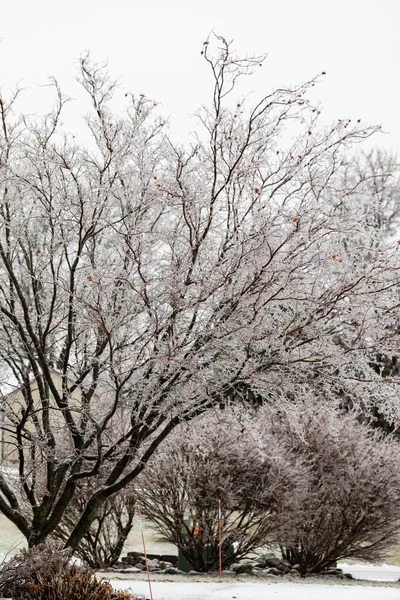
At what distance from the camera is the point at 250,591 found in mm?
8844

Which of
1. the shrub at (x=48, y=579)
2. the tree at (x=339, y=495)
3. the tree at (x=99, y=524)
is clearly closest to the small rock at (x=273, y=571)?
the tree at (x=339, y=495)

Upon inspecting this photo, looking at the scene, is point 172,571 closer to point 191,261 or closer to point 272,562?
point 272,562

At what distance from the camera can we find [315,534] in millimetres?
11484

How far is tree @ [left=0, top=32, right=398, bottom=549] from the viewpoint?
6.02m

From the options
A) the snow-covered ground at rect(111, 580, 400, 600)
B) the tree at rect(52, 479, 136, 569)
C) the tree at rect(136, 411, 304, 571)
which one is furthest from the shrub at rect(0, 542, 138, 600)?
the tree at rect(52, 479, 136, 569)

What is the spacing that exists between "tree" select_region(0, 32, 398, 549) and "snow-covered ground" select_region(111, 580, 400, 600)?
168cm

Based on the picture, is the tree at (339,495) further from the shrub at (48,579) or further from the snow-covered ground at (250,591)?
the shrub at (48,579)

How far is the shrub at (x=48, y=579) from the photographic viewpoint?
227 inches

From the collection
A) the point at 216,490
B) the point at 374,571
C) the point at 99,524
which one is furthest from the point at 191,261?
the point at 374,571

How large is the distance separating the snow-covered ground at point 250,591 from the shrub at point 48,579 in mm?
2093

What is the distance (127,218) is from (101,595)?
11.1ft

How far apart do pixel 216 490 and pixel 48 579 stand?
4.87 m

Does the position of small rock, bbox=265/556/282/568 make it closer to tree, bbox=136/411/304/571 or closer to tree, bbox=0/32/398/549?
tree, bbox=136/411/304/571

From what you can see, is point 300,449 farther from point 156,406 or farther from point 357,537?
point 156,406
